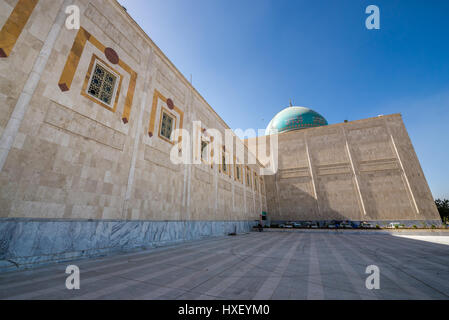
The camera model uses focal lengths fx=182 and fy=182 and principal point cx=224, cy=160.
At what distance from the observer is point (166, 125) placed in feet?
36.1

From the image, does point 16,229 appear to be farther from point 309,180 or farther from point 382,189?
point 382,189

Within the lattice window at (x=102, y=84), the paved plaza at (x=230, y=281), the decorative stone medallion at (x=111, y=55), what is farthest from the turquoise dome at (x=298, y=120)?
the lattice window at (x=102, y=84)

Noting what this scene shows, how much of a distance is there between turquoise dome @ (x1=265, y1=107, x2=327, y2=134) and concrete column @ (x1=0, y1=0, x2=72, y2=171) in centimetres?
3277

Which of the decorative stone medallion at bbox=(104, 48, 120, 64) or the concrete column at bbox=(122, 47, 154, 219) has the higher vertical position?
the decorative stone medallion at bbox=(104, 48, 120, 64)

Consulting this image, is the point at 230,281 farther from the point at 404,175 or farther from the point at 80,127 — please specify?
the point at 404,175

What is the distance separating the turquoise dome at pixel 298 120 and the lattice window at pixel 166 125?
89.4 feet

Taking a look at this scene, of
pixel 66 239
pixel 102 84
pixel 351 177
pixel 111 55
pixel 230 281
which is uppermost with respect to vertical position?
pixel 111 55

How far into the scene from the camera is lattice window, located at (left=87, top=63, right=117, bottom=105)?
24.1 ft

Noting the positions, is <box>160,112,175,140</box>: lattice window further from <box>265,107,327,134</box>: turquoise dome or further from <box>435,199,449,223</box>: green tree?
<box>435,199,449,223</box>: green tree

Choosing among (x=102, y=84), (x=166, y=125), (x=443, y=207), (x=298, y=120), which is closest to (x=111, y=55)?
(x=102, y=84)

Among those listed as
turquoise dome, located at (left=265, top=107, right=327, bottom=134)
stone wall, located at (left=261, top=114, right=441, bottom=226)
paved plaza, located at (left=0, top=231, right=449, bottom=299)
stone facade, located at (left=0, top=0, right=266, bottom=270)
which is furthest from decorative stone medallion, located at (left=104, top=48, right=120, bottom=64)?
turquoise dome, located at (left=265, top=107, right=327, bottom=134)

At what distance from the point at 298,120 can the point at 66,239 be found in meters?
35.2
